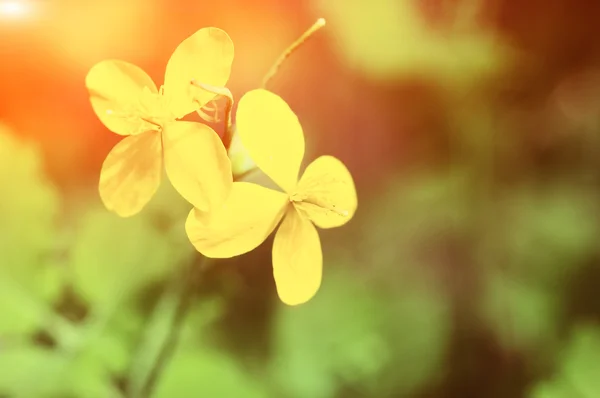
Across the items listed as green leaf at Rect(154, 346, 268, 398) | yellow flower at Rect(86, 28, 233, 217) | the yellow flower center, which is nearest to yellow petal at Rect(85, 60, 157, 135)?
yellow flower at Rect(86, 28, 233, 217)

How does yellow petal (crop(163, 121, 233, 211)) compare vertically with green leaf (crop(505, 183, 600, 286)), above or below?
below

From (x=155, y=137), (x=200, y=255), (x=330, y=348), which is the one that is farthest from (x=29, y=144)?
(x=330, y=348)

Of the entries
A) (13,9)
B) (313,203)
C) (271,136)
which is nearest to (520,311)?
(313,203)

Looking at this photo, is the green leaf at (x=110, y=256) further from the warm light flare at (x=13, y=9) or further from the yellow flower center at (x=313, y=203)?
the warm light flare at (x=13, y=9)

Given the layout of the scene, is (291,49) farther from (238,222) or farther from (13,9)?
(13,9)

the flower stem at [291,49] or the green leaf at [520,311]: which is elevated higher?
the flower stem at [291,49]

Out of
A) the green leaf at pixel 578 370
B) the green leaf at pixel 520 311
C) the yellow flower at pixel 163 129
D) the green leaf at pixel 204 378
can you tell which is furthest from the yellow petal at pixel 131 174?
the green leaf at pixel 578 370

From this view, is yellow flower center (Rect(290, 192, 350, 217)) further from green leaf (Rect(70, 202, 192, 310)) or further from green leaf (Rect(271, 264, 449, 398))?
green leaf (Rect(70, 202, 192, 310))

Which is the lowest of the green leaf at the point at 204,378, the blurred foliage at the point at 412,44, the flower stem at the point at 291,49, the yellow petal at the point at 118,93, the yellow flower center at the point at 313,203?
the green leaf at the point at 204,378

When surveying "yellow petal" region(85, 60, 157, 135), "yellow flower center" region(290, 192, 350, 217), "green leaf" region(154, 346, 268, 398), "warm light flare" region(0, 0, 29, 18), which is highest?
"warm light flare" region(0, 0, 29, 18)
